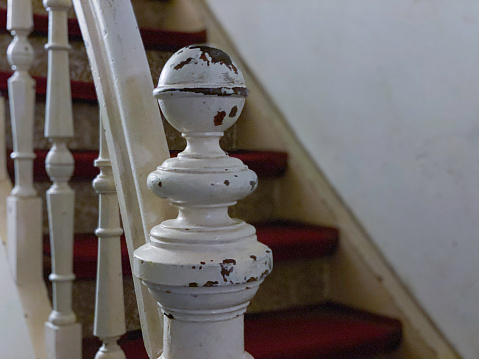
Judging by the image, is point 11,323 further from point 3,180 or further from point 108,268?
point 108,268

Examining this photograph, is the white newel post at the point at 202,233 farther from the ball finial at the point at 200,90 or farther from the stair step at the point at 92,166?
the stair step at the point at 92,166

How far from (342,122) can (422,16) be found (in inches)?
16.0

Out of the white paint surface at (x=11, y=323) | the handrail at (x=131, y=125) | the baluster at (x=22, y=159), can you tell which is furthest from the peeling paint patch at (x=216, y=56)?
the white paint surface at (x=11, y=323)

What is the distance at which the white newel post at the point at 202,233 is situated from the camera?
1.90 feet

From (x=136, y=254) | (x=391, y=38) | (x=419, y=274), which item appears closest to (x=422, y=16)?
(x=391, y=38)

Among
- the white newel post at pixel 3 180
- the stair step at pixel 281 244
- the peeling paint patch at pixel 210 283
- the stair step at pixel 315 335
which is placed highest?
the peeling paint patch at pixel 210 283

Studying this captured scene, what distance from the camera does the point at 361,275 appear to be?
176 centimetres

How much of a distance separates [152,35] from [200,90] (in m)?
1.43

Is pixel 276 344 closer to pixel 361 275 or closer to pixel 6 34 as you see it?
pixel 361 275

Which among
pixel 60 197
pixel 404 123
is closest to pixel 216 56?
pixel 60 197

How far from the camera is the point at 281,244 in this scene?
1597 mm

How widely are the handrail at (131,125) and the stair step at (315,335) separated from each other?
513 millimetres

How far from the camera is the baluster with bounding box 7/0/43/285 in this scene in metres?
1.34

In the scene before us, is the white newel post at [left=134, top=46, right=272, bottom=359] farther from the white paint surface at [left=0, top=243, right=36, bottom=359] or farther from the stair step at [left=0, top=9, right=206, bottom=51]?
the stair step at [left=0, top=9, right=206, bottom=51]
